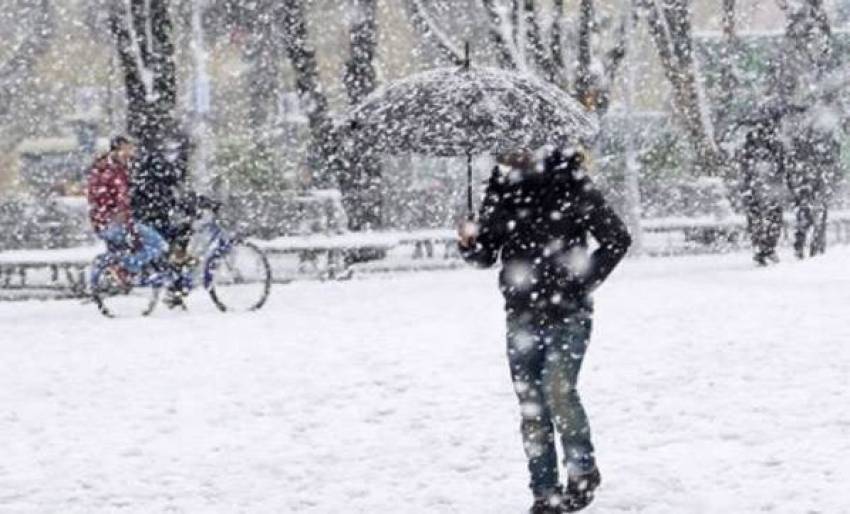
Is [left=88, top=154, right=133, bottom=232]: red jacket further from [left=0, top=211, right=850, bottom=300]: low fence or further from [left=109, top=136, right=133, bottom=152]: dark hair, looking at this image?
[left=0, top=211, right=850, bottom=300]: low fence

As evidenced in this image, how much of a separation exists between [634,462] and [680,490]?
2.55ft

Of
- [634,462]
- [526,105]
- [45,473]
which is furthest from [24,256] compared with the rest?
[634,462]

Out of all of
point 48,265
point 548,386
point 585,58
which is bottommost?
point 48,265

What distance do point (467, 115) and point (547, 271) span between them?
7.98 m

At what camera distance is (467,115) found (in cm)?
1478

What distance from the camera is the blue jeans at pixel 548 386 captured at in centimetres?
690

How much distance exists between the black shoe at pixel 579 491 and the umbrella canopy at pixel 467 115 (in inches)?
278

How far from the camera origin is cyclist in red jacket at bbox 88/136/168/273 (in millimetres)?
15922

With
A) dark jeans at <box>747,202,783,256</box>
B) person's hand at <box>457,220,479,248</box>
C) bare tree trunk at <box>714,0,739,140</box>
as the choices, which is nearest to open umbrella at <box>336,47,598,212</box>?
dark jeans at <box>747,202,783,256</box>

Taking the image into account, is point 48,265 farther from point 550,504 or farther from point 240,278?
point 550,504

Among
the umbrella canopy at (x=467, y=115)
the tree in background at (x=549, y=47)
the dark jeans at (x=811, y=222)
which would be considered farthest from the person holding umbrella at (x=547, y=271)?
the tree in background at (x=549, y=47)

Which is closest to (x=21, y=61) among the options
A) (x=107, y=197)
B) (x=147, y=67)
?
(x=147, y=67)

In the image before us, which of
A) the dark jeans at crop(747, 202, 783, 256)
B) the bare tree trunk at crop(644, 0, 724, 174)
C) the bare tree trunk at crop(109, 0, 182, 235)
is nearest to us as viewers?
the dark jeans at crop(747, 202, 783, 256)

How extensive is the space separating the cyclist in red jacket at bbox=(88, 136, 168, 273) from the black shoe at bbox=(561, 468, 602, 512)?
9.51 meters
